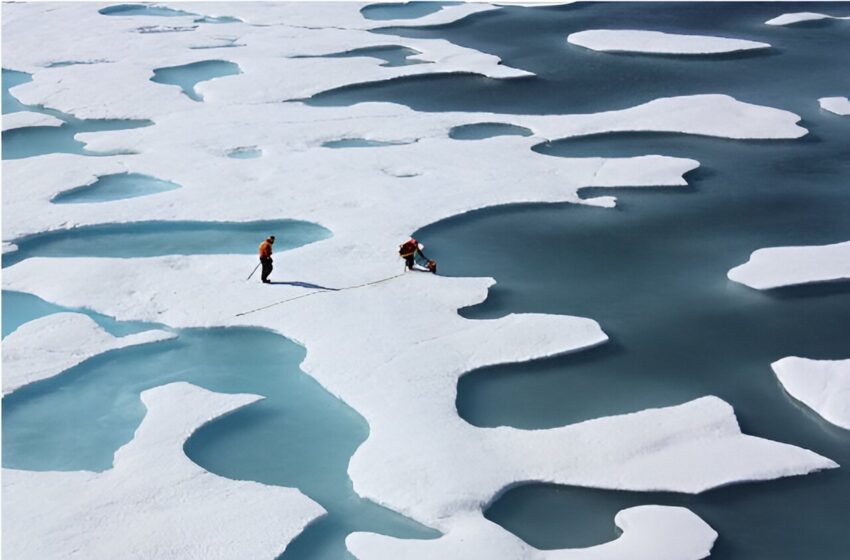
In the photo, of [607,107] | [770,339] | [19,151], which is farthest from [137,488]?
[607,107]

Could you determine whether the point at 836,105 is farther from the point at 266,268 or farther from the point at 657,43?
the point at 266,268

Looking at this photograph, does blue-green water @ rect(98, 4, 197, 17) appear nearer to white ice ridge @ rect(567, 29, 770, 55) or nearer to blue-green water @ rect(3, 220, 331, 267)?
white ice ridge @ rect(567, 29, 770, 55)

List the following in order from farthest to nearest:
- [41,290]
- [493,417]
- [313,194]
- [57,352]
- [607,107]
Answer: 1. [607,107]
2. [313,194]
3. [41,290]
4. [57,352]
5. [493,417]

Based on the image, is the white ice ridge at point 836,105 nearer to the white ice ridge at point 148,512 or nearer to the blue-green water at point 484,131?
the blue-green water at point 484,131

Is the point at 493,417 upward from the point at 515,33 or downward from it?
downward

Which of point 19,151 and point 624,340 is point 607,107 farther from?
point 19,151

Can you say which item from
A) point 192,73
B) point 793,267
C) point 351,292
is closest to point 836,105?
point 793,267
